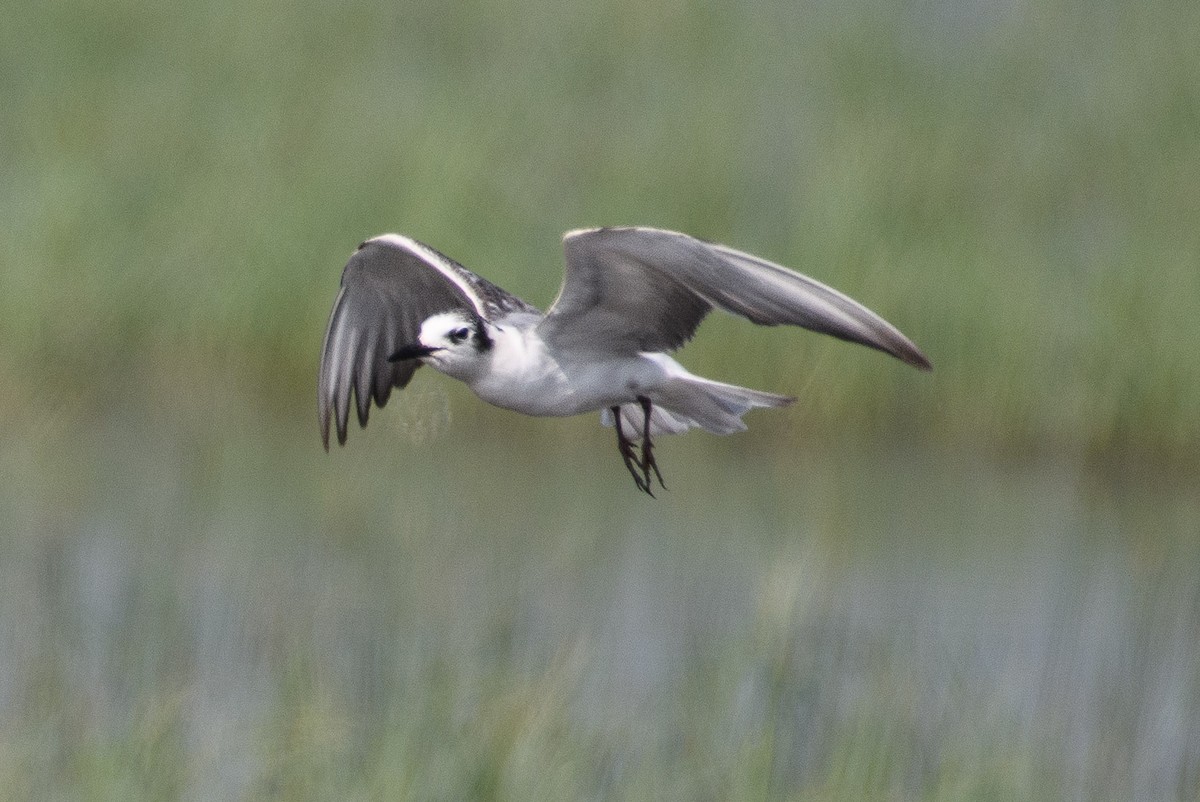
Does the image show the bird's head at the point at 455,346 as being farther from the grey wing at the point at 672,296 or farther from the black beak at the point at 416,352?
the grey wing at the point at 672,296

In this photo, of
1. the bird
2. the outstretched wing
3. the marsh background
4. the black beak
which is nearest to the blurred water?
the marsh background

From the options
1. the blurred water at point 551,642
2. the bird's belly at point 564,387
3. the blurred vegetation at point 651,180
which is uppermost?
the blurred vegetation at point 651,180

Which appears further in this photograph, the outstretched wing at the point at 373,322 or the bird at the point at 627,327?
the outstretched wing at the point at 373,322

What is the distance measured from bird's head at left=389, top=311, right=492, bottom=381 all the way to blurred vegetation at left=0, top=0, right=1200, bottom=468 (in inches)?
221

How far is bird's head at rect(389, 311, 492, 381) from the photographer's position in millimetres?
6988

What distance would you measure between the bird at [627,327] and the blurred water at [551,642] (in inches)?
32.5

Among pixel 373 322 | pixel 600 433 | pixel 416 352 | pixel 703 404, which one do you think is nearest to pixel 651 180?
pixel 600 433

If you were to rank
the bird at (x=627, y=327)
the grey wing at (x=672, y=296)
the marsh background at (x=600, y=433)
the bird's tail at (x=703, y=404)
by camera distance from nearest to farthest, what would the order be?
the grey wing at (x=672, y=296)
the bird at (x=627, y=327)
the bird's tail at (x=703, y=404)
the marsh background at (x=600, y=433)

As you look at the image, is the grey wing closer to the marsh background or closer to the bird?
the bird

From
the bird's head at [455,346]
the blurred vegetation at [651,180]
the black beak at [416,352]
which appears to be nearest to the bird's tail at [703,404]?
the bird's head at [455,346]

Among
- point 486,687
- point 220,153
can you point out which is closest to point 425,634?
point 486,687

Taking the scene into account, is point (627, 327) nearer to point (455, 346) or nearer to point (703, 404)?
point (703, 404)

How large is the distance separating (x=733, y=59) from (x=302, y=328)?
4.68 meters

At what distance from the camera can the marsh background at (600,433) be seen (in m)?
7.72
